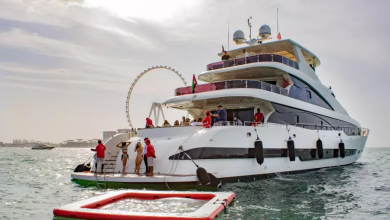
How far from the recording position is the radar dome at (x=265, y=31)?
2373 centimetres

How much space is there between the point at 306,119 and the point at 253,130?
7.05 m

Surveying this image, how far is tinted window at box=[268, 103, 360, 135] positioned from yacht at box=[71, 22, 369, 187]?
55 millimetres

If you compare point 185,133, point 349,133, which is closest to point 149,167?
point 185,133

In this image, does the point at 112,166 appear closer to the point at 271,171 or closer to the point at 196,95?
the point at 196,95

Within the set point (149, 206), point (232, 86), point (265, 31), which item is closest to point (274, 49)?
point (265, 31)

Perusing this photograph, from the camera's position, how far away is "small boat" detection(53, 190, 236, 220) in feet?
22.7

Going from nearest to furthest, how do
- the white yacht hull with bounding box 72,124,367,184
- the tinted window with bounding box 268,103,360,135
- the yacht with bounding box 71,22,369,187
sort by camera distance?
1. the white yacht hull with bounding box 72,124,367,184
2. the yacht with bounding box 71,22,369,187
3. the tinted window with bounding box 268,103,360,135

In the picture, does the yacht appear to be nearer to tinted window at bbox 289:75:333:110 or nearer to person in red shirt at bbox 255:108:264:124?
tinted window at bbox 289:75:333:110

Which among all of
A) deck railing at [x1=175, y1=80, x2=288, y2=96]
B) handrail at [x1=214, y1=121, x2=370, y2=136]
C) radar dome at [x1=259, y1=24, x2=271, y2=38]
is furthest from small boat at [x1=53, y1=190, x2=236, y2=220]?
radar dome at [x1=259, y1=24, x2=271, y2=38]

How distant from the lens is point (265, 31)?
23.7m

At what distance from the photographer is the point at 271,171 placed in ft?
50.7

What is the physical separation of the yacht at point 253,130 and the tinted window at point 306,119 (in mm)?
55

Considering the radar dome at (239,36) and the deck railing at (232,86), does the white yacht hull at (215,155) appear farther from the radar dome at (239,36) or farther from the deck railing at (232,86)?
the radar dome at (239,36)

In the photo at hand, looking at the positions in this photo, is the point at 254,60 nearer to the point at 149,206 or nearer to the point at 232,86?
the point at 232,86
